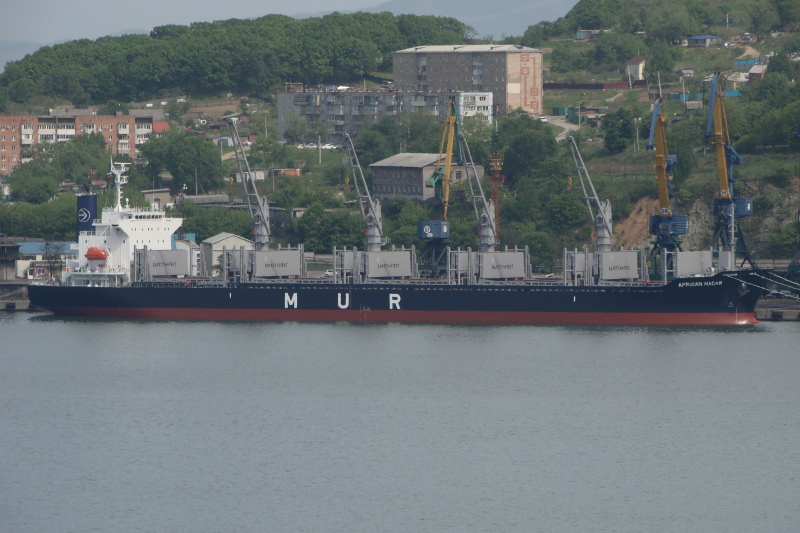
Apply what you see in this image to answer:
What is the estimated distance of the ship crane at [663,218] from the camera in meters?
56.5

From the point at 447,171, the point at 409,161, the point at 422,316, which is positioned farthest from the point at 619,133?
the point at 422,316

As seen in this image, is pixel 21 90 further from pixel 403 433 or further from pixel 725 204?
pixel 403 433

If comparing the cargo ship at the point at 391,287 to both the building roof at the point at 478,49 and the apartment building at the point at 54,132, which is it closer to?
the building roof at the point at 478,49

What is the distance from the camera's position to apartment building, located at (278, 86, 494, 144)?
10756cm

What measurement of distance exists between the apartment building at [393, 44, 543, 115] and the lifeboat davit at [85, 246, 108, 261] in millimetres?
54707

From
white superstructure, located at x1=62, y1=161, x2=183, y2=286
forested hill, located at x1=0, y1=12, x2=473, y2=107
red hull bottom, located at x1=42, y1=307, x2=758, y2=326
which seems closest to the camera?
red hull bottom, located at x1=42, y1=307, x2=758, y2=326

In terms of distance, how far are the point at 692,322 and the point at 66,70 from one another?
307 ft

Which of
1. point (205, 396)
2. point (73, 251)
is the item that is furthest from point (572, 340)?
point (73, 251)

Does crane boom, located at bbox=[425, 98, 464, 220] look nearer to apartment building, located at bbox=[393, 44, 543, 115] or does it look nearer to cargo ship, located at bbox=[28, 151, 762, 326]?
cargo ship, located at bbox=[28, 151, 762, 326]

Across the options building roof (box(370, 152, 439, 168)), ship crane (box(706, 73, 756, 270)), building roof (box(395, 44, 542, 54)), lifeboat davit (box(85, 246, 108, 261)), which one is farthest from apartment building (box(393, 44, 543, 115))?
lifeboat davit (box(85, 246, 108, 261))

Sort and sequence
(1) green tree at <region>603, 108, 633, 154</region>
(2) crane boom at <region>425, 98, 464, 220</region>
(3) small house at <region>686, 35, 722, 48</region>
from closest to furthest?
(2) crane boom at <region>425, 98, 464, 220</region>
(1) green tree at <region>603, 108, 633, 154</region>
(3) small house at <region>686, 35, 722, 48</region>

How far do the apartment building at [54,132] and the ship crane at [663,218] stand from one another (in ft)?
211

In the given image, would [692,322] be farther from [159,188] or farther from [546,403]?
[159,188]

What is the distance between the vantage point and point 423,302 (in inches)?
2235
